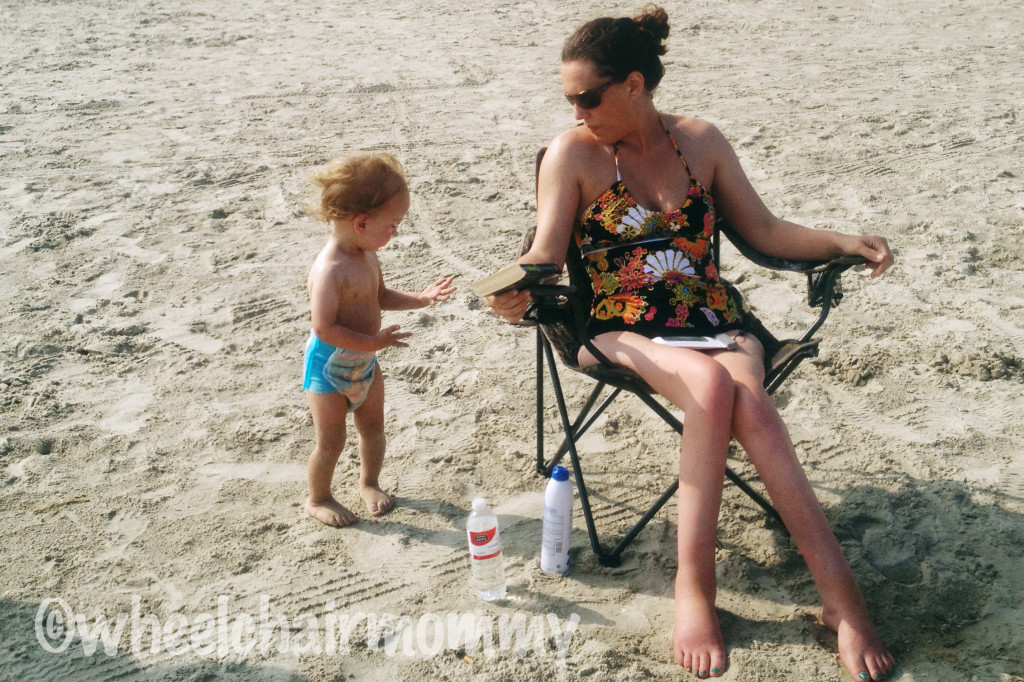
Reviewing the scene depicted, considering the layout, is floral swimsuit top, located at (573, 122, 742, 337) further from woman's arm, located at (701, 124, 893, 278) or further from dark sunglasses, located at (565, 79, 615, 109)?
dark sunglasses, located at (565, 79, 615, 109)

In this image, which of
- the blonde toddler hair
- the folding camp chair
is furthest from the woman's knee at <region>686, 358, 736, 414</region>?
the blonde toddler hair

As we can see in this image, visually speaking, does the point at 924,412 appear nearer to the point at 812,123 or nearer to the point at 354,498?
the point at 354,498

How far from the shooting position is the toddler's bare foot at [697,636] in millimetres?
2484

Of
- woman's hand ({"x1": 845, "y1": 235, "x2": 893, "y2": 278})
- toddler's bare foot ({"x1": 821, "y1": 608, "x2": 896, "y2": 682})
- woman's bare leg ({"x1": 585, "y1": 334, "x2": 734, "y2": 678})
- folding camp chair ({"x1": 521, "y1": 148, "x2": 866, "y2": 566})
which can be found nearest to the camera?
toddler's bare foot ({"x1": 821, "y1": 608, "x2": 896, "y2": 682})

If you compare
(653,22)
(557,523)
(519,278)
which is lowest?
(557,523)

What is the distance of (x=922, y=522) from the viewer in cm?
301

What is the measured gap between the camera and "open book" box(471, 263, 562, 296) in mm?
2713


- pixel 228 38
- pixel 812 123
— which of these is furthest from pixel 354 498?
pixel 228 38

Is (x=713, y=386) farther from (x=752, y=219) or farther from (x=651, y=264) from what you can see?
(x=752, y=219)

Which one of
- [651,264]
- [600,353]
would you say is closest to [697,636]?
[600,353]

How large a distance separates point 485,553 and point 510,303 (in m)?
0.79

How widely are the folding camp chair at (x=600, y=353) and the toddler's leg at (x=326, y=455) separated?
710 millimetres

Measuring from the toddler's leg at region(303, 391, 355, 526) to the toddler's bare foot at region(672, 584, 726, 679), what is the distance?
4.03 feet

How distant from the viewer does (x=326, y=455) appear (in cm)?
312
